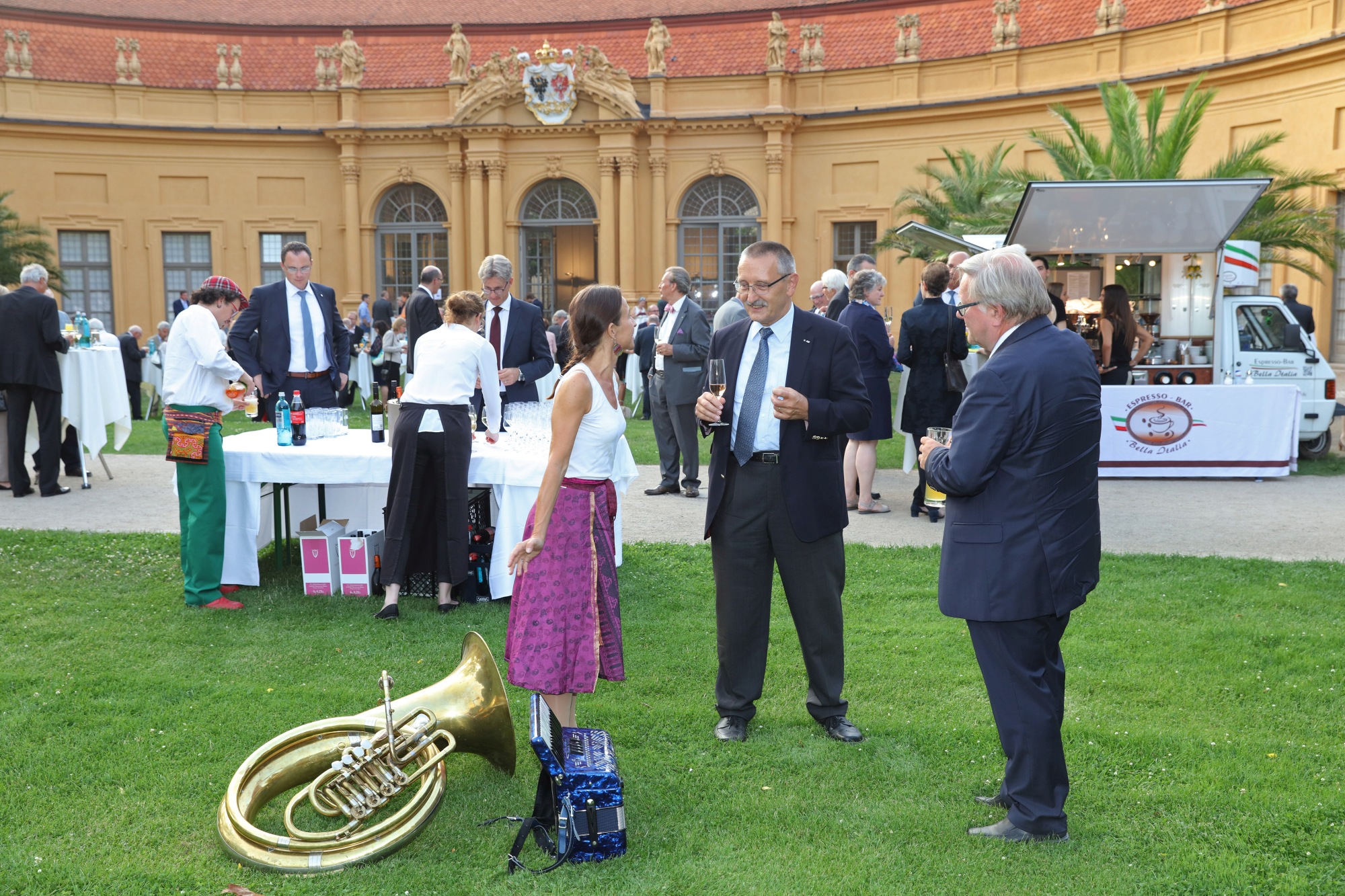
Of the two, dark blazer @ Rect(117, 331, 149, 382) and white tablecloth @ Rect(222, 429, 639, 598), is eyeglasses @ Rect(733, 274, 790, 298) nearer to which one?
white tablecloth @ Rect(222, 429, 639, 598)

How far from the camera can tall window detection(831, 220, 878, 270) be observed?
28.5m

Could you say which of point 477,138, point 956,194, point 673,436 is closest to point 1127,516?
point 673,436

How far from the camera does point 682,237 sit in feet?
97.3

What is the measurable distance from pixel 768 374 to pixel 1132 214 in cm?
890

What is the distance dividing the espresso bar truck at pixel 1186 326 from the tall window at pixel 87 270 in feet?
79.1

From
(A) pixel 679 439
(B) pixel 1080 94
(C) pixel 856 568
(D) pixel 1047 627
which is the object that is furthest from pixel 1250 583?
(B) pixel 1080 94

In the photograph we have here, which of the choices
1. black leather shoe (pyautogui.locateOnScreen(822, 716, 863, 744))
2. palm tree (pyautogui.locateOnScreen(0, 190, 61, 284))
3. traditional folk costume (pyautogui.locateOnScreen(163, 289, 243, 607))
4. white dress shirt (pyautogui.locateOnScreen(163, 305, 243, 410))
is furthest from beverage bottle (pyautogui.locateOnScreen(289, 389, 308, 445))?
palm tree (pyautogui.locateOnScreen(0, 190, 61, 284))

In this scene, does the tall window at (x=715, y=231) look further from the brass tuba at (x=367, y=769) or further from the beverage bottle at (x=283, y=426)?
the brass tuba at (x=367, y=769)

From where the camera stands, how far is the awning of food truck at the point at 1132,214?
11.5 m

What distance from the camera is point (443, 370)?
6.46 metres

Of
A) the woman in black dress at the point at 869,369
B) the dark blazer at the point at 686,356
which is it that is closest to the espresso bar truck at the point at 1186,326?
the woman in black dress at the point at 869,369

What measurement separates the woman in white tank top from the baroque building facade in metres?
24.3

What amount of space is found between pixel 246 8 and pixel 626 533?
97.6 feet

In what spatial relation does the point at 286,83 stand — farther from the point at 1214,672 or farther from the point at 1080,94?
the point at 1214,672
